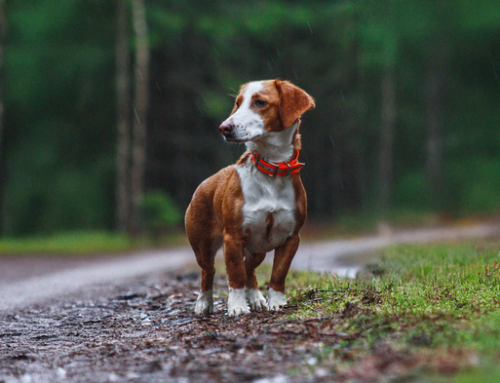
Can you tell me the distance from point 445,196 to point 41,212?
67.5ft

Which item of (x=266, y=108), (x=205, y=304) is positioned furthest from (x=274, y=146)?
(x=205, y=304)

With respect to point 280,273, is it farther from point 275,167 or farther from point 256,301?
point 275,167

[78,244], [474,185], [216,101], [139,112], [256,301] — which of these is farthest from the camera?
[474,185]

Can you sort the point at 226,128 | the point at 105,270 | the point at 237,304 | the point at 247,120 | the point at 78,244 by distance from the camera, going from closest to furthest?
1. the point at 226,128
2. the point at 247,120
3. the point at 237,304
4. the point at 105,270
5. the point at 78,244

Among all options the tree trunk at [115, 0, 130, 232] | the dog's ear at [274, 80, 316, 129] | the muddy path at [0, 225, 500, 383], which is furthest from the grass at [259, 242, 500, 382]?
the tree trunk at [115, 0, 130, 232]

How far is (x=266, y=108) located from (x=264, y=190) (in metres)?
0.69

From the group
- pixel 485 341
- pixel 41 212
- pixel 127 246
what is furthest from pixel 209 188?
pixel 41 212

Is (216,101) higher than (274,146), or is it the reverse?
(216,101)

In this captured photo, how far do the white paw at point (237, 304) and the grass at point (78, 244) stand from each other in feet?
37.6

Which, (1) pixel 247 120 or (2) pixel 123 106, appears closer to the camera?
(1) pixel 247 120

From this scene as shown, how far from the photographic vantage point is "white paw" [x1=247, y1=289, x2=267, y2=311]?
17.3 ft

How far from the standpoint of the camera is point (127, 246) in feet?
57.2

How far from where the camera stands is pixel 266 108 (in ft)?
16.4

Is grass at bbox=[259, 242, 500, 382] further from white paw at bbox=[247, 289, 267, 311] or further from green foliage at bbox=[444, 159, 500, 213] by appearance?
green foliage at bbox=[444, 159, 500, 213]
